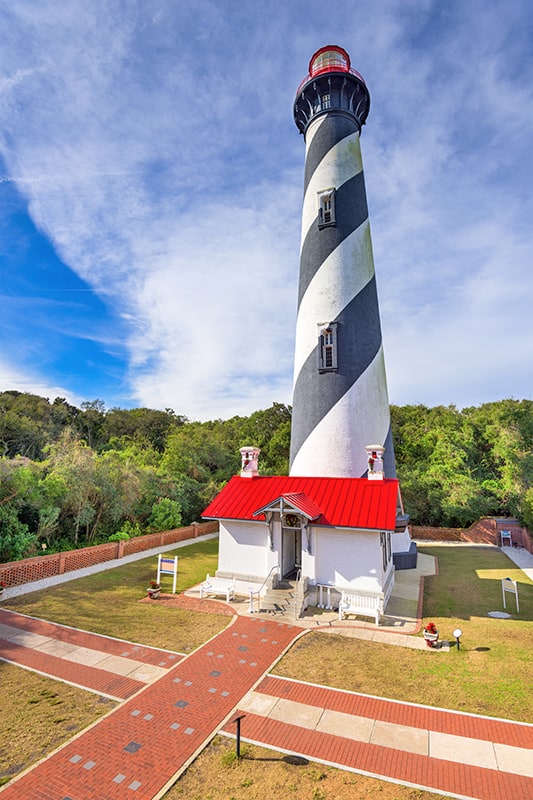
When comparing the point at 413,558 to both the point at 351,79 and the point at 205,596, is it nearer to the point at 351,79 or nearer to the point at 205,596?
the point at 205,596

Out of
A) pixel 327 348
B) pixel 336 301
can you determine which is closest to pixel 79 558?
pixel 327 348

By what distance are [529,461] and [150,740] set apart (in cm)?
2680

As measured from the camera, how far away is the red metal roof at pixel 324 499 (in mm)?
13922

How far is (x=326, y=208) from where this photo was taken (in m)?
19.4

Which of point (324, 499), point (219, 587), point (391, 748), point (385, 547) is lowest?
point (391, 748)

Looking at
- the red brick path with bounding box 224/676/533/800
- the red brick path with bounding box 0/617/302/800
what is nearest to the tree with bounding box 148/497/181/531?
the red brick path with bounding box 0/617/302/800

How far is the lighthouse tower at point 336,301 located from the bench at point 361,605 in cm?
498

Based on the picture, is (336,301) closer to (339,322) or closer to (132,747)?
(339,322)

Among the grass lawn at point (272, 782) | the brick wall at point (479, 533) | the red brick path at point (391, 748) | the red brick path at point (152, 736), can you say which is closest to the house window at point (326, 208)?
the red brick path at point (152, 736)

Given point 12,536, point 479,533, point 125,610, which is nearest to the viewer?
point 125,610

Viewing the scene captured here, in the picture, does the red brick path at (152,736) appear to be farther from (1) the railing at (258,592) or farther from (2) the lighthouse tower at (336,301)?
(2) the lighthouse tower at (336,301)

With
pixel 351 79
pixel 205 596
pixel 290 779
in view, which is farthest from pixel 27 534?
pixel 351 79

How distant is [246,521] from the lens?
1527 cm

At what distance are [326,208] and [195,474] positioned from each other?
20791 mm
